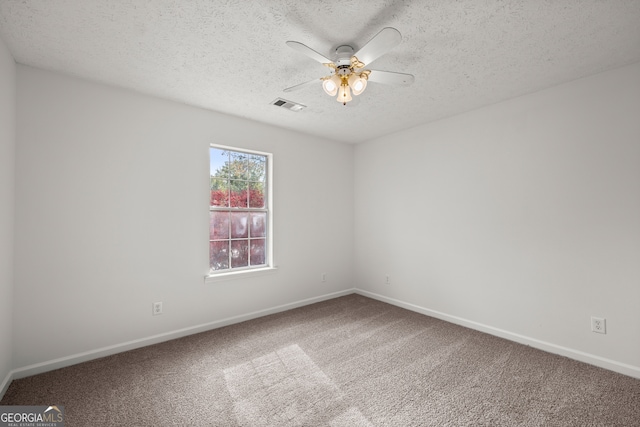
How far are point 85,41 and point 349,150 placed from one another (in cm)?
354

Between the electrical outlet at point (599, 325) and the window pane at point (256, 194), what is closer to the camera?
the electrical outlet at point (599, 325)

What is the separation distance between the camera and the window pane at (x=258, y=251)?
3781 mm

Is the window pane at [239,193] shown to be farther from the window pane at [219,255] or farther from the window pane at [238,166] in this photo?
the window pane at [219,255]

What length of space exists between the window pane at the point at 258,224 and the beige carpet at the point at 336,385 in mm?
1294

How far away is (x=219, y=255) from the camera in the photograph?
3.47 m

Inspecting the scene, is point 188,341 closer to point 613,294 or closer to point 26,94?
point 26,94

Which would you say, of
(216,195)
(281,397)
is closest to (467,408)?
(281,397)

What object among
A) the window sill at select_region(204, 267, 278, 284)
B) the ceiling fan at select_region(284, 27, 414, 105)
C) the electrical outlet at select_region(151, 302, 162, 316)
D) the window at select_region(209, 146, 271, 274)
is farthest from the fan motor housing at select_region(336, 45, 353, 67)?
the electrical outlet at select_region(151, 302, 162, 316)

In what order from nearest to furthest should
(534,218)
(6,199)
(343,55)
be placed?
1. (343,55)
2. (6,199)
3. (534,218)

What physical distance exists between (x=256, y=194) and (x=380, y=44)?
2569mm

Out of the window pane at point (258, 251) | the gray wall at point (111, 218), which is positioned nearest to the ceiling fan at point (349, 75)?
the gray wall at point (111, 218)

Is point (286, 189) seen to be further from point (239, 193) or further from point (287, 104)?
point (287, 104)

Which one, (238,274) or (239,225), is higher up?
(239,225)

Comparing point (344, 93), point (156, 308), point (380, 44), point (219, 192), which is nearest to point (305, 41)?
point (344, 93)
